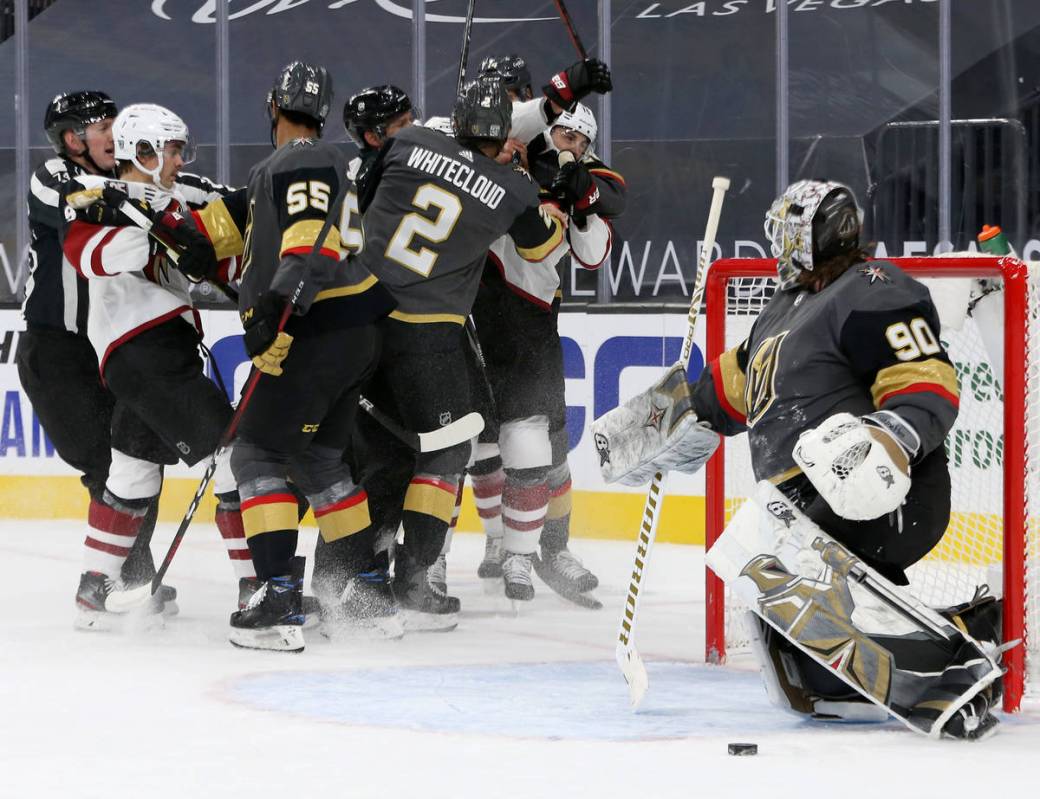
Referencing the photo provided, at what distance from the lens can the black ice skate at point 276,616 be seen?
3697 millimetres

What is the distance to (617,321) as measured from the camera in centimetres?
580

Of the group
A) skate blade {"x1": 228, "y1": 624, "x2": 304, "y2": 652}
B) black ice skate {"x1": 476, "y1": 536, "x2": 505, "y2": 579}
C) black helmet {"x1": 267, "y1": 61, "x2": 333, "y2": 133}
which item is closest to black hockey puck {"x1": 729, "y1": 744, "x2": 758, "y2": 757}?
skate blade {"x1": 228, "y1": 624, "x2": 304, "y2": 652}

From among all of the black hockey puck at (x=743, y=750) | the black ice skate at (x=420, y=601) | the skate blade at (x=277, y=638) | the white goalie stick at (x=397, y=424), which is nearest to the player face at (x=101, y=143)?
the white goalie stick at (x=397, y=424)

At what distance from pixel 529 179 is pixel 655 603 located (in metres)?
1.16

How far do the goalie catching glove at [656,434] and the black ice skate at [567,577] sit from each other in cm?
126

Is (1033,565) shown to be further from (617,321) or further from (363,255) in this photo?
(617,321)

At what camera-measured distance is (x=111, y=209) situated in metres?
3.83

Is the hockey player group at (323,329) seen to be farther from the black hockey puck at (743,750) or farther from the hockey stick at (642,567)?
the black hockey puck at (743,750)

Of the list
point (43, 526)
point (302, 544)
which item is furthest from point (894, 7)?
point (43, 526)

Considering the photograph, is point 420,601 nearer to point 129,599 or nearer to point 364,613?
point 364,613

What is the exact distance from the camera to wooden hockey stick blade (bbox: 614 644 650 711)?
3.12 meters

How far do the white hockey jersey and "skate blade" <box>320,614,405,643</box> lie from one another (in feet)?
2.55

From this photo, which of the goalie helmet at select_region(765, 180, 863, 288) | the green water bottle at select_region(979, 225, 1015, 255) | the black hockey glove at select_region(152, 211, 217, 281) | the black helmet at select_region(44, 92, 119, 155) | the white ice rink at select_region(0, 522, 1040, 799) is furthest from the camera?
the black helmet at select_region(44, 92, 119, 155)

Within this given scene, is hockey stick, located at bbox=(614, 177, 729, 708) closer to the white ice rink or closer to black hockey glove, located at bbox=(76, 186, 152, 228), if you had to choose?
the white ice rink
